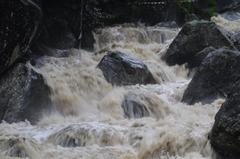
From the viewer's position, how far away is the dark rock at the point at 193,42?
46.5ft

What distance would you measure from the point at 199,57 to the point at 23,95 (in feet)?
18.2

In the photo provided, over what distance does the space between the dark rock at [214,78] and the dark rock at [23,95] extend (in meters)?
3.40

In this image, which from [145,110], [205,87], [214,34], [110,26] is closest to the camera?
[145,110]

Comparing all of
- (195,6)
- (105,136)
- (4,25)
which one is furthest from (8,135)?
(195,6)

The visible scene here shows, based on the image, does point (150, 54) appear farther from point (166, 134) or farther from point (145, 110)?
point (166, 134)

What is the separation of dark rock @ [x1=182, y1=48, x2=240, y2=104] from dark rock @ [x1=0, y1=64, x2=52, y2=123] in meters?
3.40

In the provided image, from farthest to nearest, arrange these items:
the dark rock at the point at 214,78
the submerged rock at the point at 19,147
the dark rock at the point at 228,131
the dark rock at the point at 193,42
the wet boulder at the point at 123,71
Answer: the dark rock at the point at 193,42 < the wet boulder at the point at 123,71 < the dark rock at the point at 214,78 < the submerged rock at the point at 19,147 < the dark rock at the point at 228,131

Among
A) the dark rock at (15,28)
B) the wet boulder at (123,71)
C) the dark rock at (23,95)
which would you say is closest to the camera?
the dark rock at (23,95)

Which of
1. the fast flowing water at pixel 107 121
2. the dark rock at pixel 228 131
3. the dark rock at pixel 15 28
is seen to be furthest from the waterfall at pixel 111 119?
the dark rock at pixel 15 28

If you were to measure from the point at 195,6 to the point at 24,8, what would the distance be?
12452 millimetres

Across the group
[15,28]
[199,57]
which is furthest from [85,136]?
[199,57]

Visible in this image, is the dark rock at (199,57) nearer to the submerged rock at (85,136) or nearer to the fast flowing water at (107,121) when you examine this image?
the fast flowing water at (107,121)

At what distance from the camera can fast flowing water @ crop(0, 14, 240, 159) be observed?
7801mm

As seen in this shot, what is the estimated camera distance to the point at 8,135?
28.6 feet
